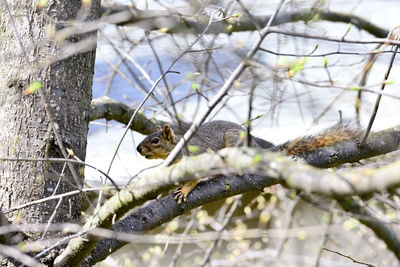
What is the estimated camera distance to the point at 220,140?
8.45 feet

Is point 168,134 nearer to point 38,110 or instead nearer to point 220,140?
point 220,140

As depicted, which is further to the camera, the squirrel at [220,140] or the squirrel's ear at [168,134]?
the squirrel's ear at [168,134]

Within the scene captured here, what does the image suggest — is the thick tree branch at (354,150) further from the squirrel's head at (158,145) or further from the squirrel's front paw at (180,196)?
the squirrel's head at (158,145)

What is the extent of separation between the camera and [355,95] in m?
1.52

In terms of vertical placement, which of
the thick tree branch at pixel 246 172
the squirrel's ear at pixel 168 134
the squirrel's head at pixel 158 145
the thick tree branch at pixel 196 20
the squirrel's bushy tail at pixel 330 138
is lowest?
the squirrel's head at pixel 158 145

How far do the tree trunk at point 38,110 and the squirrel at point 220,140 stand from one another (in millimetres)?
443

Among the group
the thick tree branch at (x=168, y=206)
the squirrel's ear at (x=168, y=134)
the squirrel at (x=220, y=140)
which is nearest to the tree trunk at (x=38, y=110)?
the thick tree branch at (x=168, y=206)

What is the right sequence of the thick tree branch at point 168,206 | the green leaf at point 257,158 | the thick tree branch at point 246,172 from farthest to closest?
the thick tree branch at point 168,206, the green leaf at point 257,158, the thick tree branch at point 246,172

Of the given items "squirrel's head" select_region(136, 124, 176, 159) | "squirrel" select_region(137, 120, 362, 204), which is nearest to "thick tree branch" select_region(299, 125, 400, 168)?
"squirrel" select_region(137, 120, 362, 204)

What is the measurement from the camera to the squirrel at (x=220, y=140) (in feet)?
5.98

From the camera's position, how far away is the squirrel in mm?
1821

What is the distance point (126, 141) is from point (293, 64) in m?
2.65

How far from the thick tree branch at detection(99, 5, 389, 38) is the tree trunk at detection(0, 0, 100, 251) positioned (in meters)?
0.24

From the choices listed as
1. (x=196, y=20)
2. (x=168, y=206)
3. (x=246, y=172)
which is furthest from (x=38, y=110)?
(x=246, y=172)
